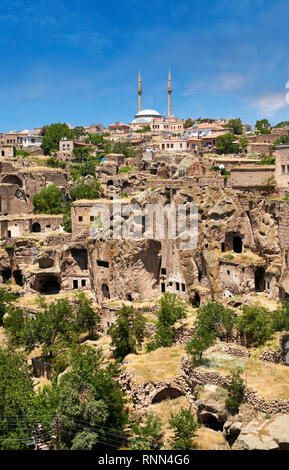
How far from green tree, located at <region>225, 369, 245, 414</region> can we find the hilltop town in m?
0.13

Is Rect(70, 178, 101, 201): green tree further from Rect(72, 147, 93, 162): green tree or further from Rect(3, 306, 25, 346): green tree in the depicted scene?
Rect(3, 306, 25, 346): green tree

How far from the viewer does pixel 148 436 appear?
2016 centimetres

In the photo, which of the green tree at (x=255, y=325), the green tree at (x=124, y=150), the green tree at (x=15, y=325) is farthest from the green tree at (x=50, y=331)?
the green tree at (x=124, y=150)

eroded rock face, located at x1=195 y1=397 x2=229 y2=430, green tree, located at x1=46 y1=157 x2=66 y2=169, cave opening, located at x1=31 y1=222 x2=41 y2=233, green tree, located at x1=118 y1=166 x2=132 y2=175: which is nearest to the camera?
eroded rock face, located at x1=195 y1=397 x2=229 y2=430

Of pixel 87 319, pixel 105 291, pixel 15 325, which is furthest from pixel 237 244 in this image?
pixel 15 325

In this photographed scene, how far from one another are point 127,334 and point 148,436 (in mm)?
10270

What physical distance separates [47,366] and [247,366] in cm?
1306

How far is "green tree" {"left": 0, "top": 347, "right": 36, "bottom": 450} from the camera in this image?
19.1m

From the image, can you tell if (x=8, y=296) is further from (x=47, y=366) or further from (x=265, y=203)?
(x=265, y=203)

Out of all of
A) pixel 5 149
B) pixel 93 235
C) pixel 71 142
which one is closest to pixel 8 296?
pixel 93 235

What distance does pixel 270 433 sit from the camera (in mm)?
16875

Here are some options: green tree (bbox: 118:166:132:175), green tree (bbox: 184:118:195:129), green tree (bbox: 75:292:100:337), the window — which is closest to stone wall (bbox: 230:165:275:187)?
the window

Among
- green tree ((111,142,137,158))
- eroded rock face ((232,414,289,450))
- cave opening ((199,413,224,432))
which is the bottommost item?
cave opening ((199,413,224,432))

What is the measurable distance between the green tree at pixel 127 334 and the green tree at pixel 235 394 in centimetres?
931
